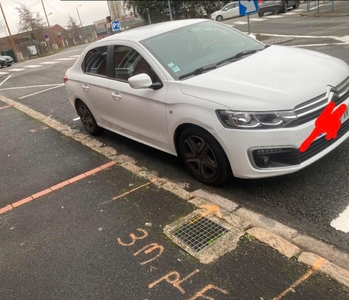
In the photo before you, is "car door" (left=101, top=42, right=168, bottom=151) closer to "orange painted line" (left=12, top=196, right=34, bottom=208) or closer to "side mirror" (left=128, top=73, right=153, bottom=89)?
"side mirror" (left=128, top=73, right=153, bottom=89)

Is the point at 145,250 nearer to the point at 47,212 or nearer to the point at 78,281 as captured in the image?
the point at 78,281

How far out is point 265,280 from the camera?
2674 millimetres

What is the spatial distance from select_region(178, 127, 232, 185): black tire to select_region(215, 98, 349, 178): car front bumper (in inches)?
4.4

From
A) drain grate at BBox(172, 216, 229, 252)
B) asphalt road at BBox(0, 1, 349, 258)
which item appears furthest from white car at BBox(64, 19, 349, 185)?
drain grate at BBox(172, 216, 229, 252)

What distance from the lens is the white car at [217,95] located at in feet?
11.1

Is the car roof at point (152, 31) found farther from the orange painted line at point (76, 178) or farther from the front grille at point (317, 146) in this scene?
the front grille at point (317, 146)

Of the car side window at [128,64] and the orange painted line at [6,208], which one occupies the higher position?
the car side window at [128,64]

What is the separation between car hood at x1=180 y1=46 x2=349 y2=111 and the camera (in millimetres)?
3395

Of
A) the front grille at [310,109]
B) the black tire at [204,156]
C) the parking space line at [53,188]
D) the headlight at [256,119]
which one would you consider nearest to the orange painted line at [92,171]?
the parking space line at [53,188]

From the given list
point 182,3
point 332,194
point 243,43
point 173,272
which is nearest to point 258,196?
point 332,194

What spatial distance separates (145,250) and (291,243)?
4.05ft

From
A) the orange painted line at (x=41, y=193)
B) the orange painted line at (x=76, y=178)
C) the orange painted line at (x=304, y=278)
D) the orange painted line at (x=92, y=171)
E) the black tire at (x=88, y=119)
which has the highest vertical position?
the black tire at (x=88, y=119)

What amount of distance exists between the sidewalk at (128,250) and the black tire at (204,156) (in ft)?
1.17

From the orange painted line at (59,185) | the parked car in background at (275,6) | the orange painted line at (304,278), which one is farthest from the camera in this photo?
the parked car in background at (275,6)
